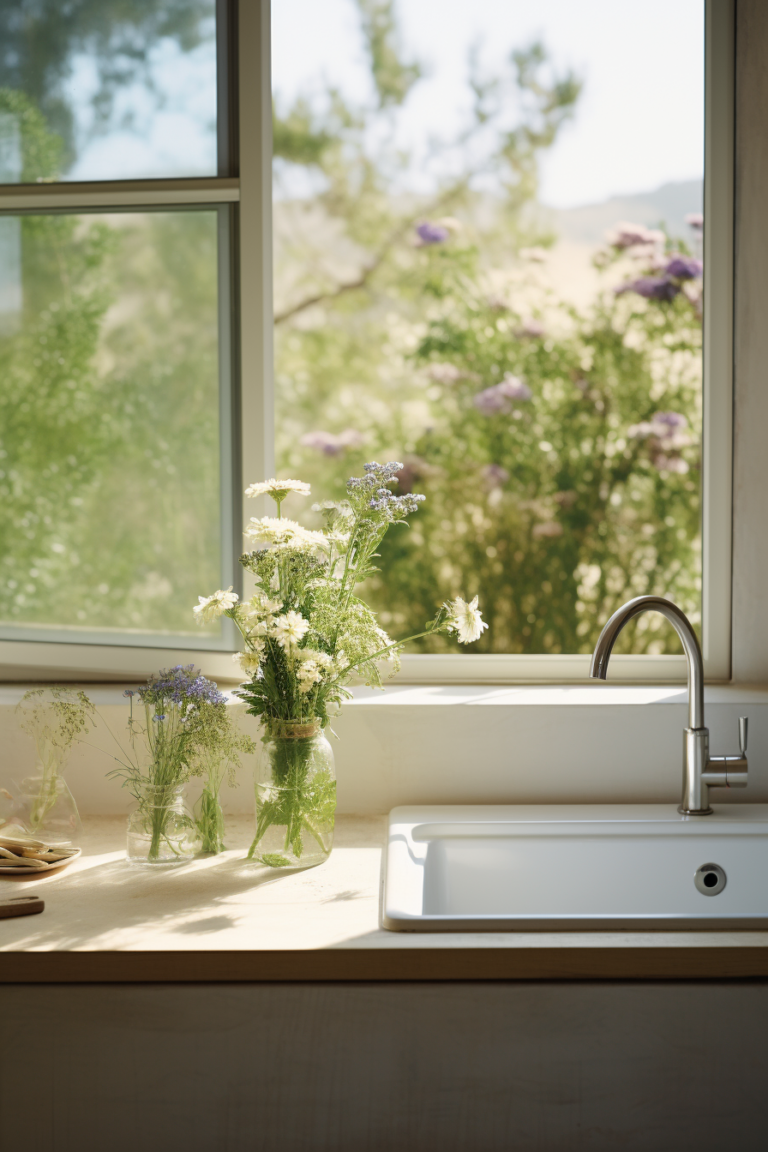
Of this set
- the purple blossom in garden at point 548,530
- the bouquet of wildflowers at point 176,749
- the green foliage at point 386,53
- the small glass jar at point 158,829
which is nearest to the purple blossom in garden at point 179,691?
the bouquet of wildflowers at point 176,749

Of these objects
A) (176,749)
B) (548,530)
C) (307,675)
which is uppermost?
(548,530)

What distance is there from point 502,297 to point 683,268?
705 mm

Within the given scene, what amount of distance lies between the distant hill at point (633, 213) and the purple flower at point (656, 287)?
0.73ft

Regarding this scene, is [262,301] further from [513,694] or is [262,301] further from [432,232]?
[432,232]

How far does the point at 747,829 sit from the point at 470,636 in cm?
52

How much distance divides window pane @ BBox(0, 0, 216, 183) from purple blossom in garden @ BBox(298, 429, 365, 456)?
2.62 metres

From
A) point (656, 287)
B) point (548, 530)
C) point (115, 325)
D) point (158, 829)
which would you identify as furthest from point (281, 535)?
point (656, 287)

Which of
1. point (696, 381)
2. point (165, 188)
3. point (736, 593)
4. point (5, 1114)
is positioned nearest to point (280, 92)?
point (696, 381)

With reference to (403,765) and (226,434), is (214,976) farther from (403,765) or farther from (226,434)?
(226,434)

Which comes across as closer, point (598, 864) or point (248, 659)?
point (248, 659)

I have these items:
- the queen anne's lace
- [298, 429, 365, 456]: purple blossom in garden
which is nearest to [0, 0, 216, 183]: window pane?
the queen anne's lace

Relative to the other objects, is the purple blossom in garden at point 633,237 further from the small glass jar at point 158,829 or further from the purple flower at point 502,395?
the small glass jar at point 158,829

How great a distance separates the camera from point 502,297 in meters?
4.01

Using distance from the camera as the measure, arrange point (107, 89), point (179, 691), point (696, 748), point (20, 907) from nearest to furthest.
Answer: point (20, 907), point (179, 691), point (696, 748), point (107, 89)
